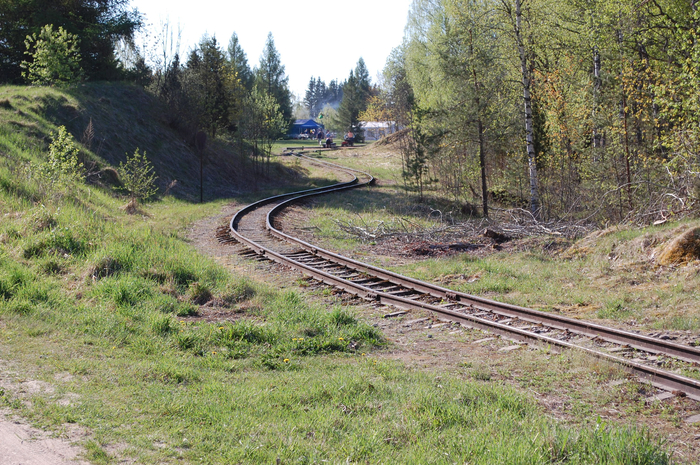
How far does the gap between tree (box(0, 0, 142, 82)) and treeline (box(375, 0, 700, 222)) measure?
78.0ft

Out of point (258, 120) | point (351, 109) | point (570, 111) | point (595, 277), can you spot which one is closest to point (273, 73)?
point (351, 109)

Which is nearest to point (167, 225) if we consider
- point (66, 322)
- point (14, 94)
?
point (66, 322)

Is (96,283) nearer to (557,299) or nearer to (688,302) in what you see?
(557,299)

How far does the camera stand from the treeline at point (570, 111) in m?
16.8

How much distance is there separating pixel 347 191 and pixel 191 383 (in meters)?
27.0

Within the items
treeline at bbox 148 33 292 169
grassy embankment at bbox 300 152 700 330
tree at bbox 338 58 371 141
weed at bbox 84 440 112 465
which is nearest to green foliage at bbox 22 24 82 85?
treeline at bbox 148 33 292 169

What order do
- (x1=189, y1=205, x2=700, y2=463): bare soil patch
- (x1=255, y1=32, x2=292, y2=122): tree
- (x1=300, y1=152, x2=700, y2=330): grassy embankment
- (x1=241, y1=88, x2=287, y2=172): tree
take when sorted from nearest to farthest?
(x1=189, y1=205, x2=700, y2=463): bare soil patch < (x1=300, y1=152, x2=700, y2=330): grassy embankment < (x1=241, y1=88, x2=287, y2=172): tree < (x1=255, y1=32, x2=292, y2=122): tree

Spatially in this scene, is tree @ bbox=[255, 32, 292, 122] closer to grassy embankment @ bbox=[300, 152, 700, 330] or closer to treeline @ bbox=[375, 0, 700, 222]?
treeline @ bbox=[375, 0, 700, 222]

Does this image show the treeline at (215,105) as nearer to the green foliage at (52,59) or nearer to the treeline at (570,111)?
the green foliage at (52,59)

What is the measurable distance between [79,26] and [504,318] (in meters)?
38.5

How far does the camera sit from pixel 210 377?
6086mm

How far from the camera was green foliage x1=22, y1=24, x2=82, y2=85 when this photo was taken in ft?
97.7

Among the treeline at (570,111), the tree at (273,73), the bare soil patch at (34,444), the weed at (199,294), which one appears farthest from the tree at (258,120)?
the tree at (273,73)

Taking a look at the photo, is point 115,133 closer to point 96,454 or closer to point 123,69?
point 123,69
